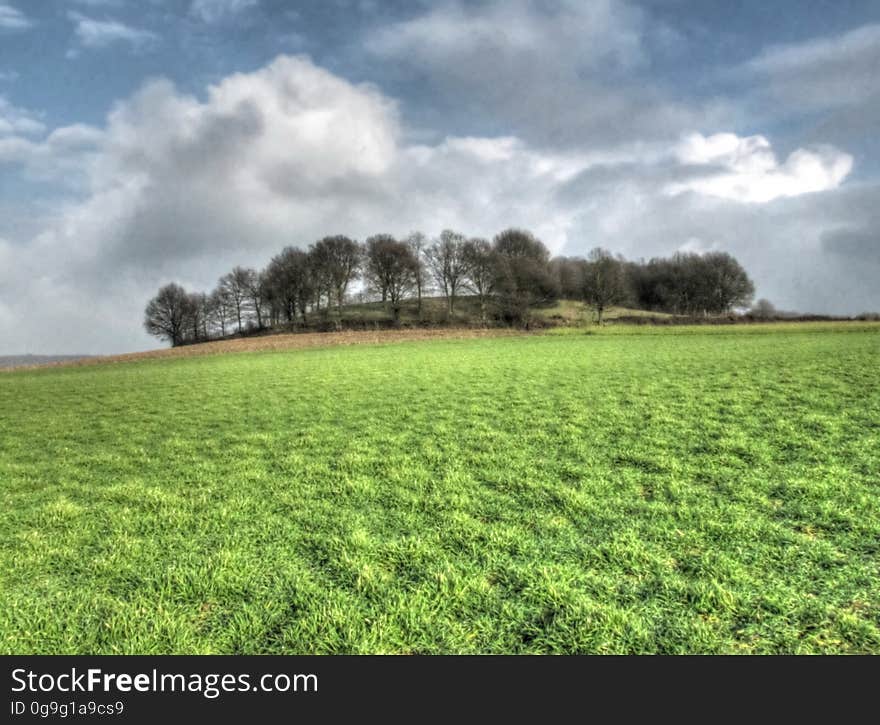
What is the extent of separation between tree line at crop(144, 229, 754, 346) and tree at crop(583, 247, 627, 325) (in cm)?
19

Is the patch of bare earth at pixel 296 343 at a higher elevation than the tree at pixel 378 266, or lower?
Answer: lower

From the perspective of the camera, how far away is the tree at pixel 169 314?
314ft

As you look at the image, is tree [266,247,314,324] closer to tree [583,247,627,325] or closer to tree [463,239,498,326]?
tree [463,239,498,326]

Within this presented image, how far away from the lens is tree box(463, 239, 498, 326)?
86.6 metres

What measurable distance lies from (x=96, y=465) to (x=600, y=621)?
10.8 m

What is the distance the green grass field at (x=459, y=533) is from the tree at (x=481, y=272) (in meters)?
74.2

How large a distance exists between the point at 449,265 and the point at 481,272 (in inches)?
284

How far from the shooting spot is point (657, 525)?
6.12 m

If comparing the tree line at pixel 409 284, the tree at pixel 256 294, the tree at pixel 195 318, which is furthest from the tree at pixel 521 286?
the tree at pixel 195 318

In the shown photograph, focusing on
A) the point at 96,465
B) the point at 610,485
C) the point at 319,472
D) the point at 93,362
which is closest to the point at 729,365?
the point at 610,485

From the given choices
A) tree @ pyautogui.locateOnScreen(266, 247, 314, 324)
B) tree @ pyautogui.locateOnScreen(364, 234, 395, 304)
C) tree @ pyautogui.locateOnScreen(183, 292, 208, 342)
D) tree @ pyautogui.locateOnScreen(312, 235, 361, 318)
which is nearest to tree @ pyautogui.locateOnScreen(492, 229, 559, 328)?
tree @ pyautogui.locateOnScreen(364, 234, 395, 304)

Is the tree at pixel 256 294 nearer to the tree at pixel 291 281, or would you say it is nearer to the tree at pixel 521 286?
the tree at pixel 291 281

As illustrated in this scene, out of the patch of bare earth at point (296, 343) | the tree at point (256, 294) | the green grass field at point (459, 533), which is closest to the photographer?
the green grass field at point (459, 533)
